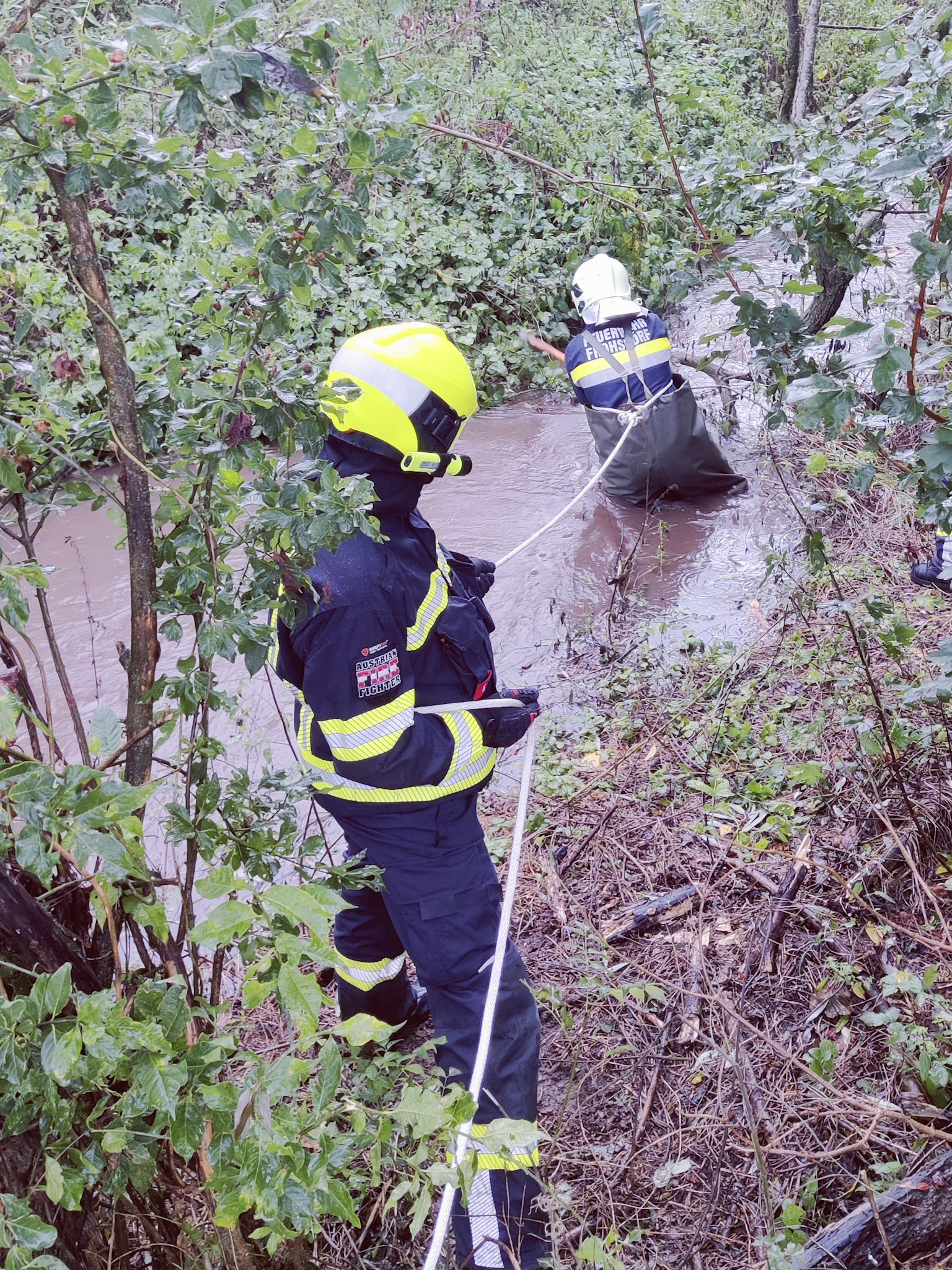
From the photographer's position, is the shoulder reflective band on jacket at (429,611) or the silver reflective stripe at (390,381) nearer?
the silver reflective stripe at (390,381)

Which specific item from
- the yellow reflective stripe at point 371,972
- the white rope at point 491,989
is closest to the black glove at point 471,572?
the white rope at point 491,989

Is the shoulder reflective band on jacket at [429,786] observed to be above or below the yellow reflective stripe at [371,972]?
above

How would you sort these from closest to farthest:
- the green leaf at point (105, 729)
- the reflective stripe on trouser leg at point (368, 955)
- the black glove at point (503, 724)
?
the green leaf at point (105, 729)
the black glove at point (503, 724)
the reflective stripe on trouser leg at point (368, 955)

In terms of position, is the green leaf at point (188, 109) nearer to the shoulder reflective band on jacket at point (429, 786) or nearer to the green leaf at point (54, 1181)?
the green leaf at point (54, 1181)

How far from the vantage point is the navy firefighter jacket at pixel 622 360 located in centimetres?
632

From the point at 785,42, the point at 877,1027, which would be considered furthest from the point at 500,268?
the point at 877,1027

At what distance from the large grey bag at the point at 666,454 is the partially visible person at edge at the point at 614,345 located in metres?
0.13

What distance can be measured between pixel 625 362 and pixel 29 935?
564 cm

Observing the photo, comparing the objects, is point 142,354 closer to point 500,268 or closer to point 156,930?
point 500,268

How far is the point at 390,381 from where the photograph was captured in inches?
98.2

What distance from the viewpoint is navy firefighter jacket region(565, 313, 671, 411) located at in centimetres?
632

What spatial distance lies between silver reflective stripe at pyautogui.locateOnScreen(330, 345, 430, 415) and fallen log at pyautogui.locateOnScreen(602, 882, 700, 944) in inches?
76.5

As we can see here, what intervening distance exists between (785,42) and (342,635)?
15.2 metres

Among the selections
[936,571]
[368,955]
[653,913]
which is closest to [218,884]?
[368,955]
